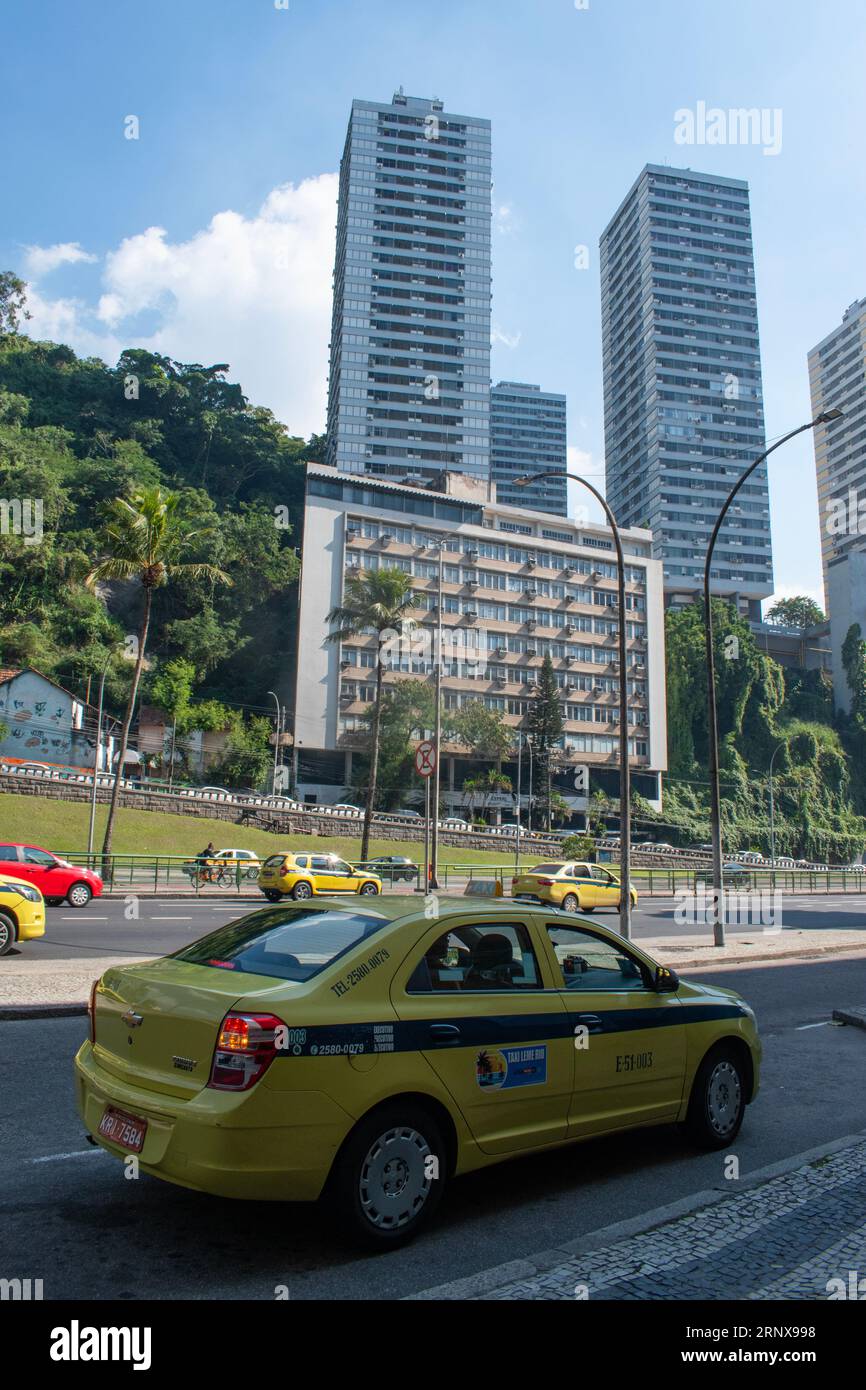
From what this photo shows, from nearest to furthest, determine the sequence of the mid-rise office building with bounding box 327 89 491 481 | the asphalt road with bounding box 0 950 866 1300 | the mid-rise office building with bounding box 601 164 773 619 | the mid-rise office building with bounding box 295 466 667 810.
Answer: the asphalt road with bounding box 0 950 866 1300, the mid-rise office building with bounding box 295 466 667 810, the mid-rise office building with bounding box 327 89 491 481, the mid-rise office building with bounding box 601 164 773 619

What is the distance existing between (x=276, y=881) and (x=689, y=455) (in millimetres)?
133650

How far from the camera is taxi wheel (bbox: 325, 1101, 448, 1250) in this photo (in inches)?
155

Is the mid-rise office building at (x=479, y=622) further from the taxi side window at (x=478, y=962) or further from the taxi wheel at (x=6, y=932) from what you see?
the taxi side window at (x=478, y=962)

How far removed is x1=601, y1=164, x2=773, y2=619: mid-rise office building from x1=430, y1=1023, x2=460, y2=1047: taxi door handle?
138474mm

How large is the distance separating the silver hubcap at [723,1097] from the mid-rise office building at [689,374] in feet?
448

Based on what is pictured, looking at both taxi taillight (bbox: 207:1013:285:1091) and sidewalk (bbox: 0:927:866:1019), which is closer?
taxi taillight (bbox: 207:1013:285:1091)

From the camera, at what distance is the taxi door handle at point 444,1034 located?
14.2ft

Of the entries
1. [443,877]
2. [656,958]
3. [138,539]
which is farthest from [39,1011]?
[443,877]

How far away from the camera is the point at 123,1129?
4.12m

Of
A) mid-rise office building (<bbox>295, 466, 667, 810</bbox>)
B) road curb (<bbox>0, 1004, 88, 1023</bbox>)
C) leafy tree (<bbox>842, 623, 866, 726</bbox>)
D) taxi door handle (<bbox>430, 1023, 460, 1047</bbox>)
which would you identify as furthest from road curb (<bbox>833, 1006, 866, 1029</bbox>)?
leafy tree (<bbox>842, 623, 866, 726</bbox>)

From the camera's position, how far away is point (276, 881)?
2781 cm

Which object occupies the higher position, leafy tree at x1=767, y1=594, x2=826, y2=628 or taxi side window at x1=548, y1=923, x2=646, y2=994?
leafy tree at x1=767, y1=594, x2=826, y2=628

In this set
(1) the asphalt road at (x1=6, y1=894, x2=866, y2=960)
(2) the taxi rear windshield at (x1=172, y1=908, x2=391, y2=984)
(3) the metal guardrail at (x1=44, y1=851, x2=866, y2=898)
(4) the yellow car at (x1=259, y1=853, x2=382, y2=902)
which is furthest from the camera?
(3) the metal guardrail at (x1=44, y1=851, x2=866, y2=898)

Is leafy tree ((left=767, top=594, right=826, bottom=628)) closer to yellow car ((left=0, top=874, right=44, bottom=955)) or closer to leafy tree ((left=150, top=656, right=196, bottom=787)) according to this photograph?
leafy tree ((left=150, top=656, right=196, bottom=787))
